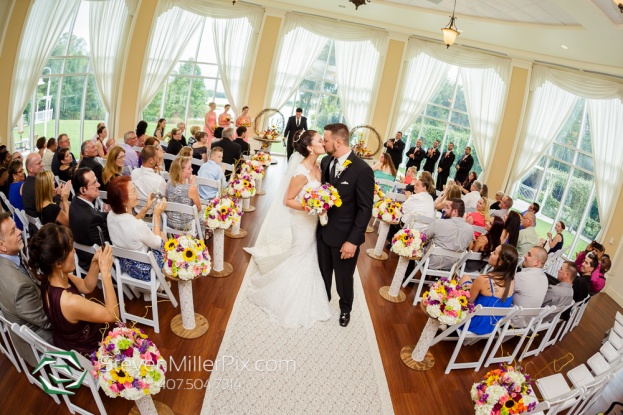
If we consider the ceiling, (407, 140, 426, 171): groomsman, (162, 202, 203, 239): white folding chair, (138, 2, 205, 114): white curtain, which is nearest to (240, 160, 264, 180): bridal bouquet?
(162, 202, 203, 239): white folding chair

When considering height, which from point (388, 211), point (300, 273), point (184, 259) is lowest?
point (300, 273)

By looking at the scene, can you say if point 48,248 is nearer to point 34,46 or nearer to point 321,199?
point 321,199

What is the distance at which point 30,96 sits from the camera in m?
7.81

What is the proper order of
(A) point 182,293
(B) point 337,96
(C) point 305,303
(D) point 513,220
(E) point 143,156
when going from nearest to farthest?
(A) point 182,293, (C) point 305,303, (E) point 143,156, (D) point 513,220, (B) point 337,96

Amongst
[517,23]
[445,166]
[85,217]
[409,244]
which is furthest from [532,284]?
[445,166]

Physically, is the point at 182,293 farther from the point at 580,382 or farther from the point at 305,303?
the point at 580,382

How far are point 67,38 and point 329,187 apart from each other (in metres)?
8.01

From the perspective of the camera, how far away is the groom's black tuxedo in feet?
14.1

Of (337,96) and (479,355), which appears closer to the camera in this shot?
(479,355)

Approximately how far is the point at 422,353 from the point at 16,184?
5282 mm

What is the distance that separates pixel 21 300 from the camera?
3.14 metres

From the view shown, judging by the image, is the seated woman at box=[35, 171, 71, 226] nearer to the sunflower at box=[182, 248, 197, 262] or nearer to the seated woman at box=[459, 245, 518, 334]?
the sunflower at box=[182, 248, 197, 262]

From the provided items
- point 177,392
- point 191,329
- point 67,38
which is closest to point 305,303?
point 191,329

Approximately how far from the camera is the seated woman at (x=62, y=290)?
9.35 feet
